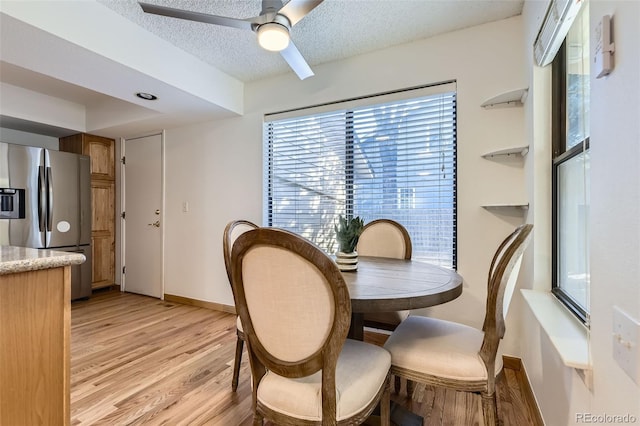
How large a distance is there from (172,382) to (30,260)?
4.39ft

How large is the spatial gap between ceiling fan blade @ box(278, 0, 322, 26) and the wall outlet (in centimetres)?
164

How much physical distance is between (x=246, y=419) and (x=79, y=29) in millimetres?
2493

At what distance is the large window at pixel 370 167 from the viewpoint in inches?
91.5

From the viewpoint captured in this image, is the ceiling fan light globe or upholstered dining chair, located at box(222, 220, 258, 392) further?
upholstered dining chair, located at box(222, 220, 258, 392)

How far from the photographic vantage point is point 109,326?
2832 millimetres

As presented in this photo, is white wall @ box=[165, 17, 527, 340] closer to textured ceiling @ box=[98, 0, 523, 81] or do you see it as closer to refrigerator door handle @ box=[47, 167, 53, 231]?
textured ceiling @ box=[98, 0, 523, 81]

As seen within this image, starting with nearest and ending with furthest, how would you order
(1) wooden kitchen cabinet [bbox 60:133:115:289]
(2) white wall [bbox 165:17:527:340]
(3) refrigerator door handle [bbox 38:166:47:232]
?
(2) white wall [bbox 165:17:527:340], (3) refrigerator door handle [bbox 38:166:47:232], (1) wooden kitchen cabinet [bbox 60:133:115:289]

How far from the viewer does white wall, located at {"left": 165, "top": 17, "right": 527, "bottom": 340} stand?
211cm

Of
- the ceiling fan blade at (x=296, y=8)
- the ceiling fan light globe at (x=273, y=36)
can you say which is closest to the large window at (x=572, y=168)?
the ceiling fan blade at (x=296, y=8)

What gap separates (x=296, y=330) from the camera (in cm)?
95

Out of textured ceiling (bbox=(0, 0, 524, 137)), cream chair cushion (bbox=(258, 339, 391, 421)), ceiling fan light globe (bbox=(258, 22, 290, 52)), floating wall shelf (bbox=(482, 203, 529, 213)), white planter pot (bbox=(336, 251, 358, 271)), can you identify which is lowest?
cream chair cushion (bbox=(258, 339, 391, 421))

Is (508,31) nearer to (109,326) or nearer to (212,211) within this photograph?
(212,211)

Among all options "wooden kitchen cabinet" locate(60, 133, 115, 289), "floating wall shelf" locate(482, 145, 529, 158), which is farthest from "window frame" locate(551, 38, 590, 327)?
"wooden kitchen cabinet" locate(60, 133, 115, 289)

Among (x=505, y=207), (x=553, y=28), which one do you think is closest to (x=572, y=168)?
(x=553, y=28)
